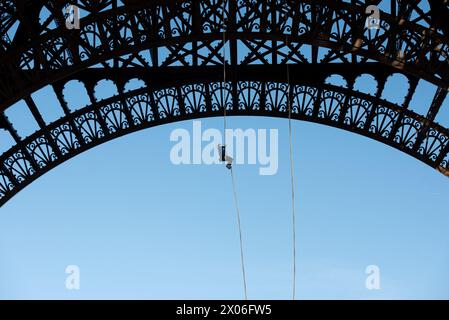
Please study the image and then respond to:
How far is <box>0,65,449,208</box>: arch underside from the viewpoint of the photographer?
2462 centimetres

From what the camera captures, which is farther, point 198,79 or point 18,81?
point 198,79

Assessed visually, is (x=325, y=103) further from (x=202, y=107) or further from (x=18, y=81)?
(x=18, y=81)

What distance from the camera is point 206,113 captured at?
83.7 ft

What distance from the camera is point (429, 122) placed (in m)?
24.4

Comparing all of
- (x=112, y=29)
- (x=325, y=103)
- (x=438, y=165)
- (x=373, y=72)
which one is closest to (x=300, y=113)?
(x=325, y=103)

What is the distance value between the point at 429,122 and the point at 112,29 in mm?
10881

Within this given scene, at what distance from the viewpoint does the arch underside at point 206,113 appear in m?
24.6

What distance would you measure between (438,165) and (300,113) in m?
4.51

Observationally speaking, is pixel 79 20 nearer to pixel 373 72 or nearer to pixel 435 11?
pixel 435 11

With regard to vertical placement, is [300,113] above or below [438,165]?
above

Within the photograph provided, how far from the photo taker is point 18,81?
59.3ft

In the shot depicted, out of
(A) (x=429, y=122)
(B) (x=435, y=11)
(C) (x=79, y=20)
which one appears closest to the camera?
(C) (x=79, y=20)
